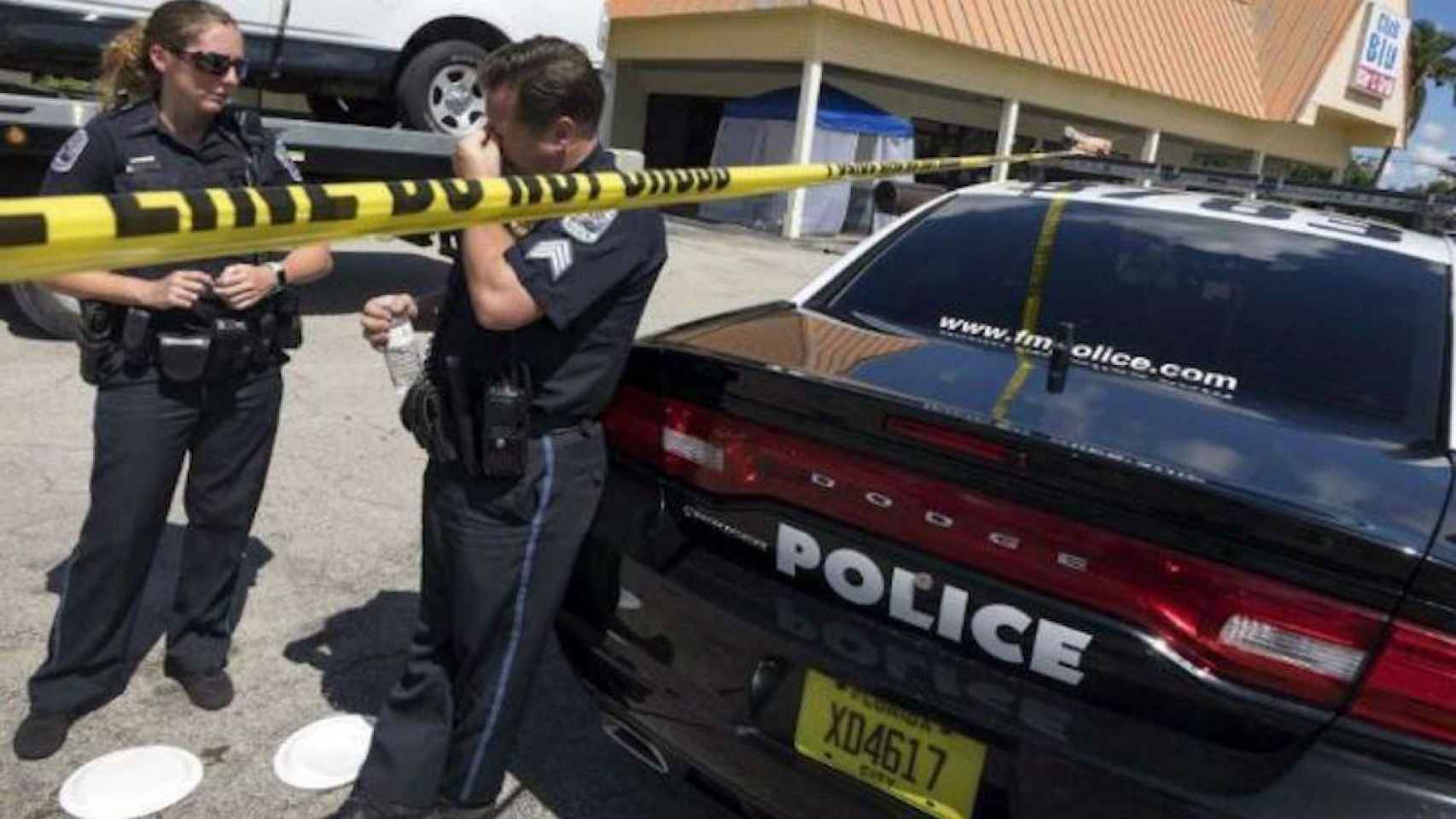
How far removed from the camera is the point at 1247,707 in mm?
1638

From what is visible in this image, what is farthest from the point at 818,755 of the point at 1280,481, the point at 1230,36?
the point at 1230,36

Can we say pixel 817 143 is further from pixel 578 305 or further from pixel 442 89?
pixel 578 305

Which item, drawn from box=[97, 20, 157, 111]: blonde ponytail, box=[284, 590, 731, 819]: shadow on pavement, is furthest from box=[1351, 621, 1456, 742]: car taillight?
box=[97, 20, 157, 111]: blonde ponytail

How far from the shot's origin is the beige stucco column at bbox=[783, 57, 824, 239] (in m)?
16.4

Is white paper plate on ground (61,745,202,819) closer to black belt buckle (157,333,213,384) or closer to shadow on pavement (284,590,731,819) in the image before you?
shadow on pavement (284,590,731,819)

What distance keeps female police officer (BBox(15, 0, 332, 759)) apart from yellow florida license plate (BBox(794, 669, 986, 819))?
1603 mm

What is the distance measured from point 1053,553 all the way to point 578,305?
0.93m

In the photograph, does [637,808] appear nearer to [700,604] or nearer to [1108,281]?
[700,604]

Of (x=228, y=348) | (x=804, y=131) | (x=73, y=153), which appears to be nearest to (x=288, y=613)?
(x=228, y=348)

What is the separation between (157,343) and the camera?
97.3 inches

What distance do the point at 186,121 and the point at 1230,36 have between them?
2665 cm

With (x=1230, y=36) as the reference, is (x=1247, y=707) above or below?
below

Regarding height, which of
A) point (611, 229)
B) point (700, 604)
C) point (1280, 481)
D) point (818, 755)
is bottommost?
point (818, 755)

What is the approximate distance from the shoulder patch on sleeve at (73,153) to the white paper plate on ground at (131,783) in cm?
134
